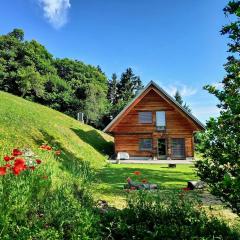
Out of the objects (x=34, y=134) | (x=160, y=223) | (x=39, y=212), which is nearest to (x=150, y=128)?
(x=34, y=134)

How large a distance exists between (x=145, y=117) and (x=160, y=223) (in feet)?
89.3

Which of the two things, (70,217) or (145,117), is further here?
(145,117)

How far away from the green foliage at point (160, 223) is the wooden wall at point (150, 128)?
85.4ft

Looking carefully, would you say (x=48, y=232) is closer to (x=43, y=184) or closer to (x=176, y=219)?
(x=43, y=184)

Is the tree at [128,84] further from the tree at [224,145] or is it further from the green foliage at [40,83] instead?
the tree at [224,145]

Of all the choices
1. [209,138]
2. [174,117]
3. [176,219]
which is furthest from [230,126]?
[174,117]

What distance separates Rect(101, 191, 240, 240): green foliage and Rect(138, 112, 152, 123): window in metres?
26.4

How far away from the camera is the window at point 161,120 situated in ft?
110

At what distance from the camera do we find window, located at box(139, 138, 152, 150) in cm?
3366

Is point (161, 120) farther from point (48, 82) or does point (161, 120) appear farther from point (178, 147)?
point (48, 82)

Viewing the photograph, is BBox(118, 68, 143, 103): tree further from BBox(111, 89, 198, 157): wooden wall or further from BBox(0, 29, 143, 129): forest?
BBox(111, 89, 198, 157): wooden wall

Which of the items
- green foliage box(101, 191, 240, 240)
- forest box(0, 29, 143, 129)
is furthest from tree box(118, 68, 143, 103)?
green foliage box(101, 191, 240, 240)

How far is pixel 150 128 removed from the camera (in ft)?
110

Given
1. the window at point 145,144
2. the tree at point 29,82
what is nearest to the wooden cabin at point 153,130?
the window at point 145,144
